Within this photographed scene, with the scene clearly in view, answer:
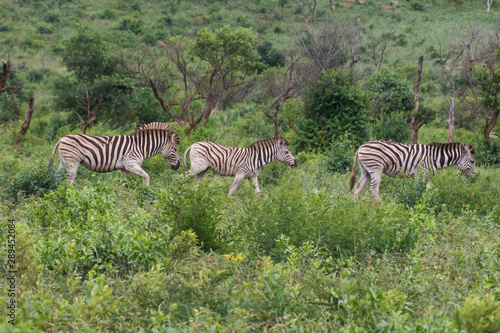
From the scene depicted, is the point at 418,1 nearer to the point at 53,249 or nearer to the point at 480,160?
the point at 480,160

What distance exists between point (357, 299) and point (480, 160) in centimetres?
1346

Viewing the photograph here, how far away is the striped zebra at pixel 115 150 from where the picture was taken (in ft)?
28.1

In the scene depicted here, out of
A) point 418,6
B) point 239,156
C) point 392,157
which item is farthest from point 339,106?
point 418,6

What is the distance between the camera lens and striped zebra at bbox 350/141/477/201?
8.97m

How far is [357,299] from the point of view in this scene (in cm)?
347

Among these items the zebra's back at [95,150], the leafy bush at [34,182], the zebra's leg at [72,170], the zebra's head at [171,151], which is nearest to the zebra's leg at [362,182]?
the zebra's head at [171,151]

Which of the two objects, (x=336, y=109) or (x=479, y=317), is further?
(x=336, y=109)

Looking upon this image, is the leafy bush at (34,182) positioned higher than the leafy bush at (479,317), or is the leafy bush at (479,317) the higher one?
the leafy bush at (479,317)

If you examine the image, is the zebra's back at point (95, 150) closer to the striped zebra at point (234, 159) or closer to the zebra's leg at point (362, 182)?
the striped zebra at point (234, 159)

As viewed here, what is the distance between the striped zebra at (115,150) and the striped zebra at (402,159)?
12.4 ft

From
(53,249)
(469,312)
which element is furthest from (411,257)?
(53,249)

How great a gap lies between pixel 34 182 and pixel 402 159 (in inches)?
261

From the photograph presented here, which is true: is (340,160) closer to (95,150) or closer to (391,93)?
(95,150)

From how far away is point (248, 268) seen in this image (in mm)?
4555
